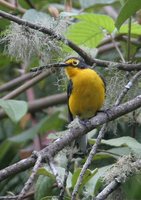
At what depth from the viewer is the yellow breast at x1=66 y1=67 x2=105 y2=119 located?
3041mm

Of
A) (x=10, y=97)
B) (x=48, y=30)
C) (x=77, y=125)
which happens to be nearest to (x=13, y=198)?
(x=77, y=125)

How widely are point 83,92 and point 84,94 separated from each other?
12 millimetres

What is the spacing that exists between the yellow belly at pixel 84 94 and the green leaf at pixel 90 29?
0.23m

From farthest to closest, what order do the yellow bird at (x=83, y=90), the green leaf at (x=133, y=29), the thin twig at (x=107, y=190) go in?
the yellow bird at (x=83, y=90) → the green leaf at (x=133, y=29) → the thin twig at (x=107, y=190)

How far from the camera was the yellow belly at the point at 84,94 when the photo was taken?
3.04 meters

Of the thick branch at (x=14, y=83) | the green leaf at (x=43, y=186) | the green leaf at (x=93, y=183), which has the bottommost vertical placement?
the green leaf at (x=43, y=186)

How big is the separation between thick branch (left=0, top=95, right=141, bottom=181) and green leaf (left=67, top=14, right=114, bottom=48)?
1.80 ft

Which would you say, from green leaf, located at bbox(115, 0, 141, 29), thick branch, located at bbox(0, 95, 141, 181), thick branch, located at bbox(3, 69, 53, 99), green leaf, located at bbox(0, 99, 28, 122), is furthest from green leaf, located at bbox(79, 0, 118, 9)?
thick branch, located at bbox(0, 95, 141, 181)

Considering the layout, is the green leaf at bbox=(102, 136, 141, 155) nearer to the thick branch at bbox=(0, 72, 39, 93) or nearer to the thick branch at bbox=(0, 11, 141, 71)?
the thick branch at bbox=(0, 11, 141, 71)

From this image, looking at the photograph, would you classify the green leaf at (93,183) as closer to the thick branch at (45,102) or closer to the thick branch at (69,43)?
the thick branch at (69,43)

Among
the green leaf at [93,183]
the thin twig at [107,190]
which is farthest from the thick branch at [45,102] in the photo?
the thin twig at [107,190]

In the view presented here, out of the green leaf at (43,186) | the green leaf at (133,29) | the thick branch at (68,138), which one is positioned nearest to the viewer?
the thick branch at (68,138)

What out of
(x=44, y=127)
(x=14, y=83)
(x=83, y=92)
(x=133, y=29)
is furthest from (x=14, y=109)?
(x=14, y=83)

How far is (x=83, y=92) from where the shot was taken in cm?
309
